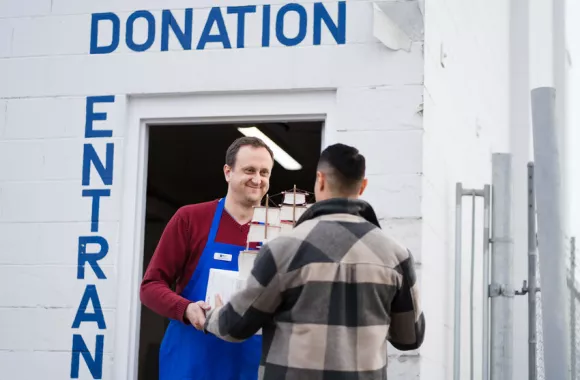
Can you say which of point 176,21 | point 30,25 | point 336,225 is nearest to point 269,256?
point 336,225

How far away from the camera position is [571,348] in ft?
18.0

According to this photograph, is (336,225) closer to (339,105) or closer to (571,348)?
(339,105)

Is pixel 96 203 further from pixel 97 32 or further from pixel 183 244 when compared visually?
pixel 183 244

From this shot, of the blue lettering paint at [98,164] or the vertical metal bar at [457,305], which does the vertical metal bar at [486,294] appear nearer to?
the vertical metal bar at [457,305]

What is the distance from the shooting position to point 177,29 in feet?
17.3

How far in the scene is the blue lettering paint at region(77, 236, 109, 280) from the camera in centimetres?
515

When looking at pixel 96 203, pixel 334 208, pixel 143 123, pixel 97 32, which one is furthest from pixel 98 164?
pixel 334 208

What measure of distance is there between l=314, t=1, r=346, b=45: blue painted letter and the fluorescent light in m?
1.99

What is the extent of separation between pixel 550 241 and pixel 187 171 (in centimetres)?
556

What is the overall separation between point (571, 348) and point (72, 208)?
2.92 m

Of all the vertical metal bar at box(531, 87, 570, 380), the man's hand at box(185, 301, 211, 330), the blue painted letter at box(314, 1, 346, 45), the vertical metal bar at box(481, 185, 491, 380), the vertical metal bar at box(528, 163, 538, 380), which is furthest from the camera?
the blue painted letter at box(314, 1, 346, 45)

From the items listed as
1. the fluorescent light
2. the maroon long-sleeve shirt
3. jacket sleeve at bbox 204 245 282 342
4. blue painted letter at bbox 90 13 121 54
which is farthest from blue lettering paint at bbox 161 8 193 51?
jacket sleeve at bbox 204 245 282 342

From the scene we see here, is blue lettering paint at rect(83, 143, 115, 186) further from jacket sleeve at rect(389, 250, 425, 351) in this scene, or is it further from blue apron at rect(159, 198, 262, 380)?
jacket sleeve at rect(389, 250, 425, 351)

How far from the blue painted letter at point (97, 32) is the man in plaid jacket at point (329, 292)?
2417mm
